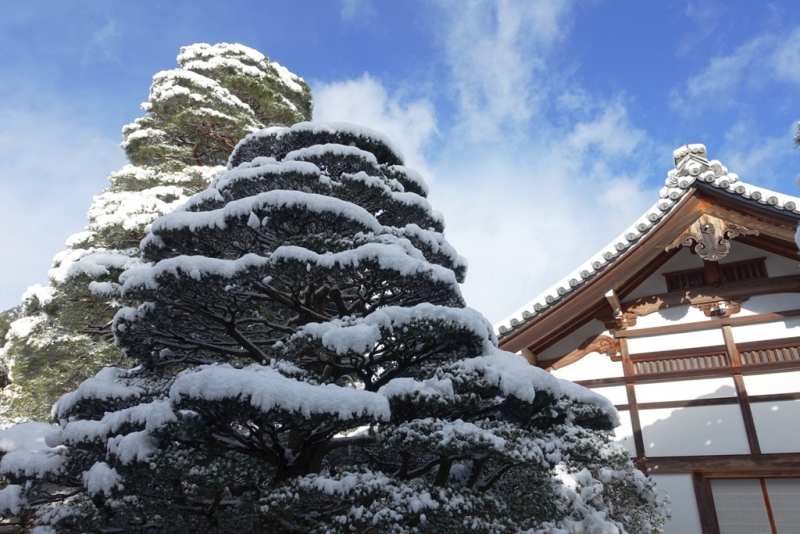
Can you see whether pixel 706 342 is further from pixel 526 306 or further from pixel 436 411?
pixel 436 411

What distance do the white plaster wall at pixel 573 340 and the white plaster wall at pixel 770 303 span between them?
2.15m

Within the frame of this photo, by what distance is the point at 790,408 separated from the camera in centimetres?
739

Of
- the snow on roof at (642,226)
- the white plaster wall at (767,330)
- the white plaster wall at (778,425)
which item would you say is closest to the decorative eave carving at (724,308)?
the white plaster wall at (767,330)

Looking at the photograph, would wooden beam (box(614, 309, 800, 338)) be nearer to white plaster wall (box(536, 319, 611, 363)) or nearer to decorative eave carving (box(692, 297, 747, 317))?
decorative eave carving (box(692, 297, 747, 317))

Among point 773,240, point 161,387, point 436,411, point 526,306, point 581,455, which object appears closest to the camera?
point 436,411

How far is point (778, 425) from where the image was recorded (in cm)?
740

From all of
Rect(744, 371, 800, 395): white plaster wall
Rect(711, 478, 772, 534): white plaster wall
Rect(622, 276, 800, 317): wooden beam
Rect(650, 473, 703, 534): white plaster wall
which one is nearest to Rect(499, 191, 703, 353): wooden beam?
Rect(622, 276, 800, 317): wooden beam

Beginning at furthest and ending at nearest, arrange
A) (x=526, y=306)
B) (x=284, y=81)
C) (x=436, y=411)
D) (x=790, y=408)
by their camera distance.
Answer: (x=284, y=81) → (x=526, y=306) → (x=790, y=408) → (x=436, y=411)

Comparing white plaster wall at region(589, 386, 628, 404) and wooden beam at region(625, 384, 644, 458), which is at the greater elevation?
white plaster wall at region(589, 386, 628, 404)

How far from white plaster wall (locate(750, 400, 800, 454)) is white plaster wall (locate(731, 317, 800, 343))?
3.34 ft

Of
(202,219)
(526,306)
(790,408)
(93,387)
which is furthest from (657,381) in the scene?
(93,387)

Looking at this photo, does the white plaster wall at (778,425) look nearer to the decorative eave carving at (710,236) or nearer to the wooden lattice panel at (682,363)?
the wooden lattice panel at (682,363)

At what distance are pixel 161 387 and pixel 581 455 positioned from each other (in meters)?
4.24

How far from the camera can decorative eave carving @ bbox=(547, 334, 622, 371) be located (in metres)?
8.72
